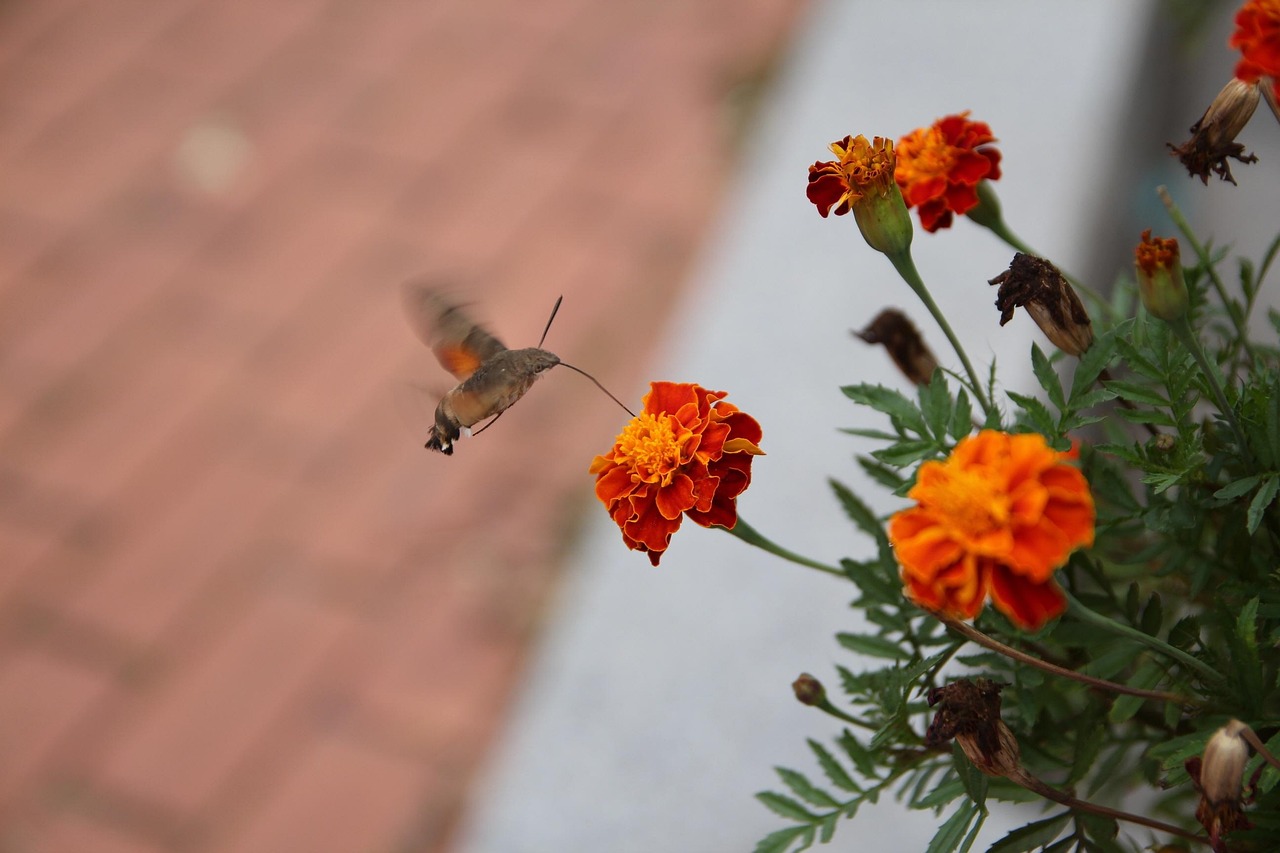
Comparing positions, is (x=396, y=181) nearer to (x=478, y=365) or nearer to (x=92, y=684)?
(x=92, y=684)

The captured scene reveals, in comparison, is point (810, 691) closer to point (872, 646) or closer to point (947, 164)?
point (872, 646)

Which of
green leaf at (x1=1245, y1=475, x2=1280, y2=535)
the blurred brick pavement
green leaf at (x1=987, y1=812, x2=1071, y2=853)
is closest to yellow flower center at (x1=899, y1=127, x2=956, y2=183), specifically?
green leaf at (x1=1245, y1=475, x2=1280, y2=535)

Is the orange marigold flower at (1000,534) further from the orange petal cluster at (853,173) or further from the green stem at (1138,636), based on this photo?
the orange petal cluster at (853,173)

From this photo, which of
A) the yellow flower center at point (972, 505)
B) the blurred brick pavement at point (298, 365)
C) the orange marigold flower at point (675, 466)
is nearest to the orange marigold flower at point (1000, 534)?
the yellow flower center at point (972, 505)

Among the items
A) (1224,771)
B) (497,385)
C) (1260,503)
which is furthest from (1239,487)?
(497,385)

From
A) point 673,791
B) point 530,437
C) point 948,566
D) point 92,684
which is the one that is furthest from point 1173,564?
point 92,684

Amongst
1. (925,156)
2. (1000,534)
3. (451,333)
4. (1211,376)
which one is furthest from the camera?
(451,333)

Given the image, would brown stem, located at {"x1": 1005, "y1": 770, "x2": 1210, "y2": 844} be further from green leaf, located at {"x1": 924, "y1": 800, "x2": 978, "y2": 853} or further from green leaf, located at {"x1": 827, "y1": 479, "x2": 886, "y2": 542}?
green leaf, located at {"x1": 827, "y1": 479, "x2": 886, "y2": 542}
